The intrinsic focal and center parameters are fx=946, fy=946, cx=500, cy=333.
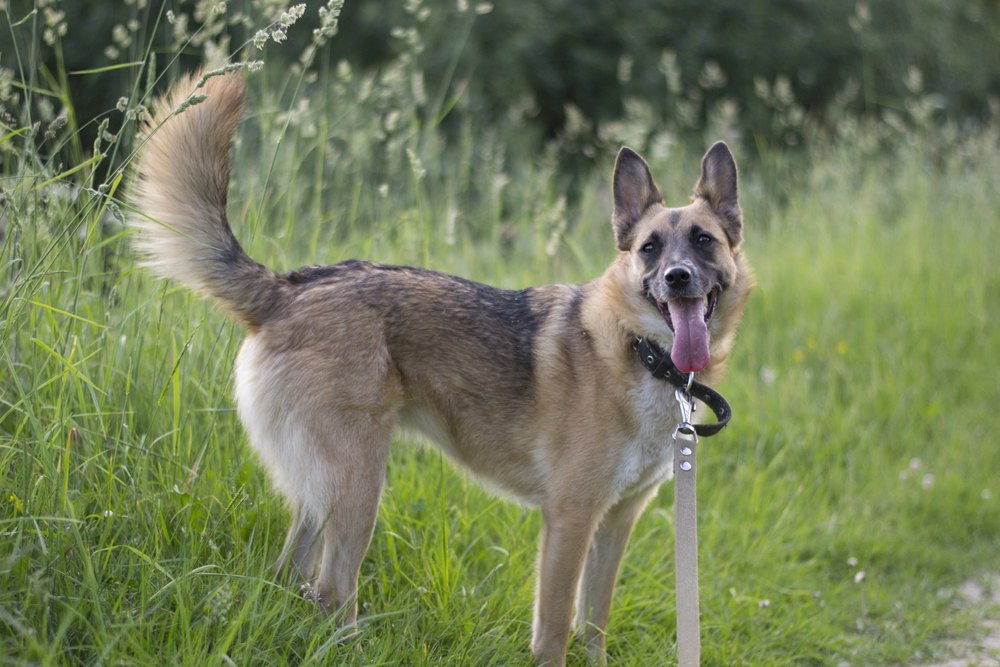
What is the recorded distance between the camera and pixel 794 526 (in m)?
4.63

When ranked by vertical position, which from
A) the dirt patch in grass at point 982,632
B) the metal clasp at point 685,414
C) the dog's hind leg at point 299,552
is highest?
the metal clasp at point 685,414

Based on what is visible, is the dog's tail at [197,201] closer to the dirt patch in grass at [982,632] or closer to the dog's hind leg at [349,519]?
the dog's hind leg at [349,519]

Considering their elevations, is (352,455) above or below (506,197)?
below

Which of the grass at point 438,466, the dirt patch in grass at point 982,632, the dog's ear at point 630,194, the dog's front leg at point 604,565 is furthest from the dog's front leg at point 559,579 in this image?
the dirt patch in grass at point 982,632

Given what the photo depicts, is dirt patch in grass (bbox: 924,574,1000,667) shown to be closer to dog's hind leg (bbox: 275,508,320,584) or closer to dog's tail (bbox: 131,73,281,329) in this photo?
dog's hind leg (bbox: 275,508,320,584)

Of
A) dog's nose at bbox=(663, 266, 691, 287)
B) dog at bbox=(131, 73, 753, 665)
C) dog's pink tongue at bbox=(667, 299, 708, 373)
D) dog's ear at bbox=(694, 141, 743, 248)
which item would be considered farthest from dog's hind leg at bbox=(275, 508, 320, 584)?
dog's ear at bbox=(694, 141, 743, 248)

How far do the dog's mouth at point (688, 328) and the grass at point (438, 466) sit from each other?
1.05 m

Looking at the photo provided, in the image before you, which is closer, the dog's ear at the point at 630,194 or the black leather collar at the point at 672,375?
the black leather collar at the point at 672,375

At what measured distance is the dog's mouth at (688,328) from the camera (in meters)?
3.17

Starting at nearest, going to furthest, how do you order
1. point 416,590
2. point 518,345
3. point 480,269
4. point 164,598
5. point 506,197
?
point 164,598, point 416,590, point 518,345, point 480,269, point 506,197

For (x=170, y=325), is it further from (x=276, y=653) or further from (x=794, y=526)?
(x=794, y=526)

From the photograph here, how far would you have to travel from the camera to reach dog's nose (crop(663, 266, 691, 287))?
3.23m

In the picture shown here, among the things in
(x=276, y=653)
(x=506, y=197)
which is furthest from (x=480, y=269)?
(x=276, y=653)

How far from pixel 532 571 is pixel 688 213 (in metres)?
1.50
